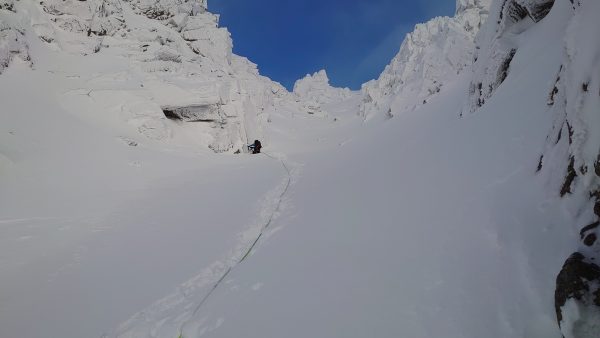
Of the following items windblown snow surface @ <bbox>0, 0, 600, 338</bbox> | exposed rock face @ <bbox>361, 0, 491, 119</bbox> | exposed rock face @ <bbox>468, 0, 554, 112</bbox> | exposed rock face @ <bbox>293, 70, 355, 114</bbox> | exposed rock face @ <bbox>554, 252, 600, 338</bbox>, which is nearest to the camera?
exposed rock face @ <bbox>554, 252, 600, 338</bbox>

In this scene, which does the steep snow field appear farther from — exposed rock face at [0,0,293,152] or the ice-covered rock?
exposed rock face at [0,0,293,152]

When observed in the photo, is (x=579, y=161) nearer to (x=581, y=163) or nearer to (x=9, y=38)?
(x=581, y=163)

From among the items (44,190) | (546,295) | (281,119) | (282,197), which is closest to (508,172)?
(546,295)

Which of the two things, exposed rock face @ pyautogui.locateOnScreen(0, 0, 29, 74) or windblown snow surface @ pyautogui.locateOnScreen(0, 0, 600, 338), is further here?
exposed rock face @ pyautogui.locateOnScreen(0, 0, 29, 74)

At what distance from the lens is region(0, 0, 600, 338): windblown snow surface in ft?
14.3

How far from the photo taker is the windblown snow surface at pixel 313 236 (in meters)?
4.34

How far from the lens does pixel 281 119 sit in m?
60.8

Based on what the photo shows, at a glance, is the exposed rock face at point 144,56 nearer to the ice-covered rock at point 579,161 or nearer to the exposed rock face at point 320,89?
the ice-covered rock at point 579,161

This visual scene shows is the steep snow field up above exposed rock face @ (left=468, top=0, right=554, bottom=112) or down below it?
below

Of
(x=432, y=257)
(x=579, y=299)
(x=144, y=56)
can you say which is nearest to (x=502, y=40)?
(x=432, y=257)

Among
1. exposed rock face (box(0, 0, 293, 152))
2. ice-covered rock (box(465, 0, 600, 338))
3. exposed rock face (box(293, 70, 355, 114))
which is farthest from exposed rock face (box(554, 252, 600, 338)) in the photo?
exposed rock face (box(293, 70, 355, 114))

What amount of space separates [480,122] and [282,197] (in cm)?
659

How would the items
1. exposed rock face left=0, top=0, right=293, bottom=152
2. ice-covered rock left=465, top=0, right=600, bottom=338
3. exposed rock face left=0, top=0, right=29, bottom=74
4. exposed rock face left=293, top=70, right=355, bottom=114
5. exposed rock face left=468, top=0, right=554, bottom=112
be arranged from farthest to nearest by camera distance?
exposed rock face left=293, top=70, right=355, bottom=114 < exposed rock face left=0, top=0, right=293, bottom=152 < exposed rock face left=0, top=0, right=29, bottom=74 < exposed rock face left=468, top=0, right=554, bottom=112 < ice-covered rock left=465, top=0, right=600, bottom=338

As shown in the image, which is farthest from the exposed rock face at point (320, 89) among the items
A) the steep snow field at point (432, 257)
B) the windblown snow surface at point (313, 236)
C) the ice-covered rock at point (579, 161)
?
the ice-covered rock at point (579, 161)
